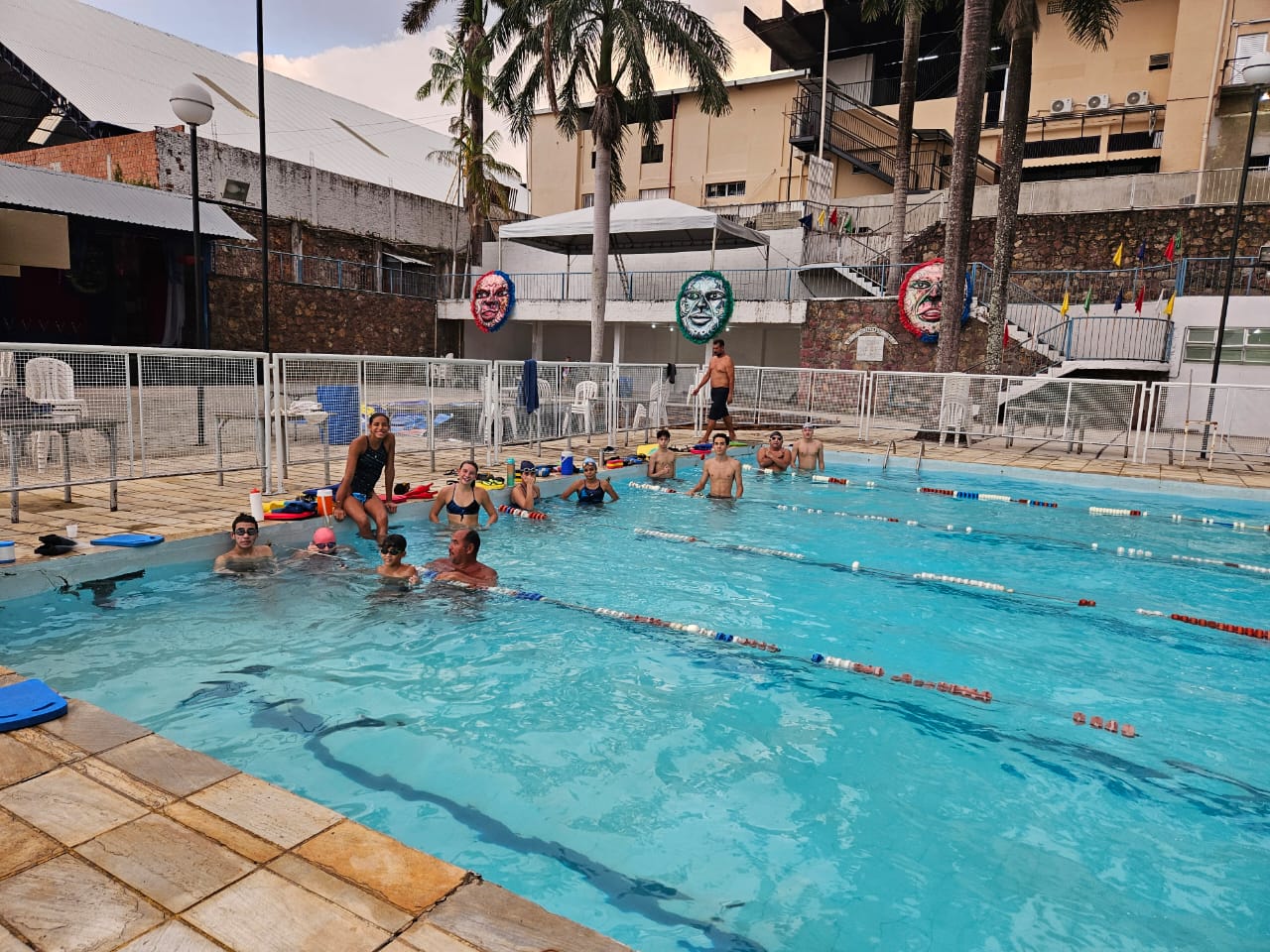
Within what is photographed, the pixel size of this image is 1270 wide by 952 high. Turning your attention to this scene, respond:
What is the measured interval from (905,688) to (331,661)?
400 cm

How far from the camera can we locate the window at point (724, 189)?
3162 centimetres

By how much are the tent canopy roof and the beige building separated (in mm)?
6627

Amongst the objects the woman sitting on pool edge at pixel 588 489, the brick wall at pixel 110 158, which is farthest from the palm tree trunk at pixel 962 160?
the brick wall at pixel 110 158

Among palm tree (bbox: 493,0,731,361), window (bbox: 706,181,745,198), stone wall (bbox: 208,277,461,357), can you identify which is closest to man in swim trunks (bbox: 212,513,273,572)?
palm tree (bbox: 493,0,731,361)

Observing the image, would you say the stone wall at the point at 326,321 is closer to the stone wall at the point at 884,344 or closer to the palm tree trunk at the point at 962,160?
the stone wall at the point at 884,344

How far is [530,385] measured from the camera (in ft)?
39.9

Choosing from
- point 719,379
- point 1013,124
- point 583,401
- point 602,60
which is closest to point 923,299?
point 1013,124

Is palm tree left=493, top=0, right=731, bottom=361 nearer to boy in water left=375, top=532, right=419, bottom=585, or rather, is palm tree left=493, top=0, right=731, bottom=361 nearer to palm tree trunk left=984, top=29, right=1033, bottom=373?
palm tree trunk left=984, top=29, right=1033, bottom=373

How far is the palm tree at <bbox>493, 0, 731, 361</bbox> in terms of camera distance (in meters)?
17.2

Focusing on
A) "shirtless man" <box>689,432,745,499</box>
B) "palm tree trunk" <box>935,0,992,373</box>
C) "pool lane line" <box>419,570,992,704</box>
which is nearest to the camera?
"pool lane line" <box>419,570,992,704</box>

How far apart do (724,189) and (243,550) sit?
96.3ft

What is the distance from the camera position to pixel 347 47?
4941cm

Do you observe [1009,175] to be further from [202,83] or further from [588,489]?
[202,83]

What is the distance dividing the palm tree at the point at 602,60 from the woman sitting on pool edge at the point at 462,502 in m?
12.3
